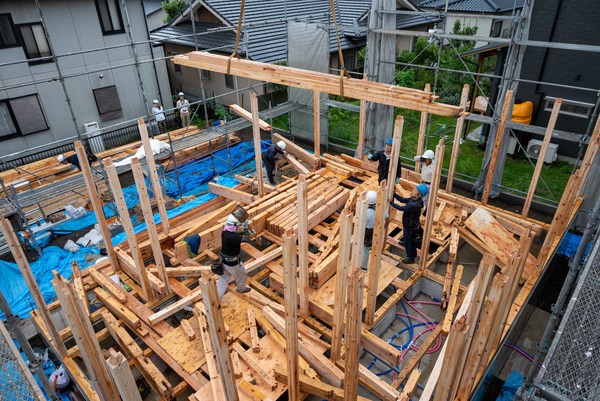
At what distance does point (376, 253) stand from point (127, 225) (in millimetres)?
3955

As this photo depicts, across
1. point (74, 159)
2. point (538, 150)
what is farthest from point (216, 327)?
point (538, 150)

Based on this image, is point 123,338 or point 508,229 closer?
point 123,338

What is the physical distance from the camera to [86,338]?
15.6 ft

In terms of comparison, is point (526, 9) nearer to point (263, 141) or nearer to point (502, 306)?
point (502, 306)

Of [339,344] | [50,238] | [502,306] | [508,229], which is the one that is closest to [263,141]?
[50,238]

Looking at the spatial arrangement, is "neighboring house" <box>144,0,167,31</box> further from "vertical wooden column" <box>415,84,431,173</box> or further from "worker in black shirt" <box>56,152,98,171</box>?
"vertical wooden column" <box>415,84,431,173</box>

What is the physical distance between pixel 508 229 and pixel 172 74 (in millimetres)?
15613

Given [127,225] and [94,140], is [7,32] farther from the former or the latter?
[127,225]

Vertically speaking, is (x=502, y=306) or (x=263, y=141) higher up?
(x=502, y=306)

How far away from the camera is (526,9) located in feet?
28.3

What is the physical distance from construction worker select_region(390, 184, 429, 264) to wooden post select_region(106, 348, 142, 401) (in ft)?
16.7

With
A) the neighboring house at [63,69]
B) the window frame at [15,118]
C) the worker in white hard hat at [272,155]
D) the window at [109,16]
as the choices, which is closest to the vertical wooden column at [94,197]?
the worker in white hard hat at [272,155]

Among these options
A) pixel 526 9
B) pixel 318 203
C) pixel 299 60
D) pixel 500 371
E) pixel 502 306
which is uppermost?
pixel 526 9

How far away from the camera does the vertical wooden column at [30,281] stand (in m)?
5.14
